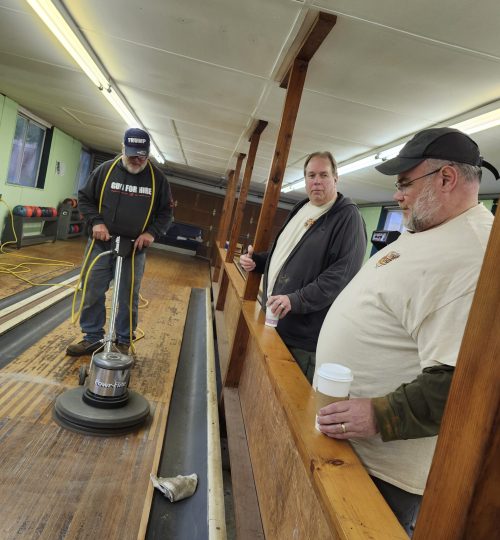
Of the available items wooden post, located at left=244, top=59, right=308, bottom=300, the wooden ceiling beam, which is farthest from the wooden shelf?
the wooden ceiling beam

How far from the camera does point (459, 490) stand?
1.94 ft

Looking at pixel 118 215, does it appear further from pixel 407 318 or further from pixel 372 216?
pixel 372 216

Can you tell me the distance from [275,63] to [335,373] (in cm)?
267

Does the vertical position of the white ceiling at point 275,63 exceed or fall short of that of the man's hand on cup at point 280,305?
it exceeds it

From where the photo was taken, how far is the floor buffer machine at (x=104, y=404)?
2.35 m

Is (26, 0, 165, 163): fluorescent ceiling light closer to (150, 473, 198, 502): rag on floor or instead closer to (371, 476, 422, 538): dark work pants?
(150, 473, 198, 502): rag on floor

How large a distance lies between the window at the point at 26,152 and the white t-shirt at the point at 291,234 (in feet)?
22.3

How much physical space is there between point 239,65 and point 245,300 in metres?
1.82

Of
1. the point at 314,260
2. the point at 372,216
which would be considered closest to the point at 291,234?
the point at 314,260

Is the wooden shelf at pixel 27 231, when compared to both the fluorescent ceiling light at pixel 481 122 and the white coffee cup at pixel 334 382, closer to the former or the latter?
the fluorescent ceiling light at pixel 481 122

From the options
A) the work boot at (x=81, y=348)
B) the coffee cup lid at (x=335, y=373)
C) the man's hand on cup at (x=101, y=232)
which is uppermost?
the man's hand on cup at (x=101, y=232)

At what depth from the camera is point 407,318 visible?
3.73ft

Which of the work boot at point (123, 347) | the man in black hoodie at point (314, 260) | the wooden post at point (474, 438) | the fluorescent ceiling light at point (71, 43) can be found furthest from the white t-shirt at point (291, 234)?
the fluorescent ceiling light at point (71, 43)

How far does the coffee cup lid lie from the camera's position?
1.09 meters
